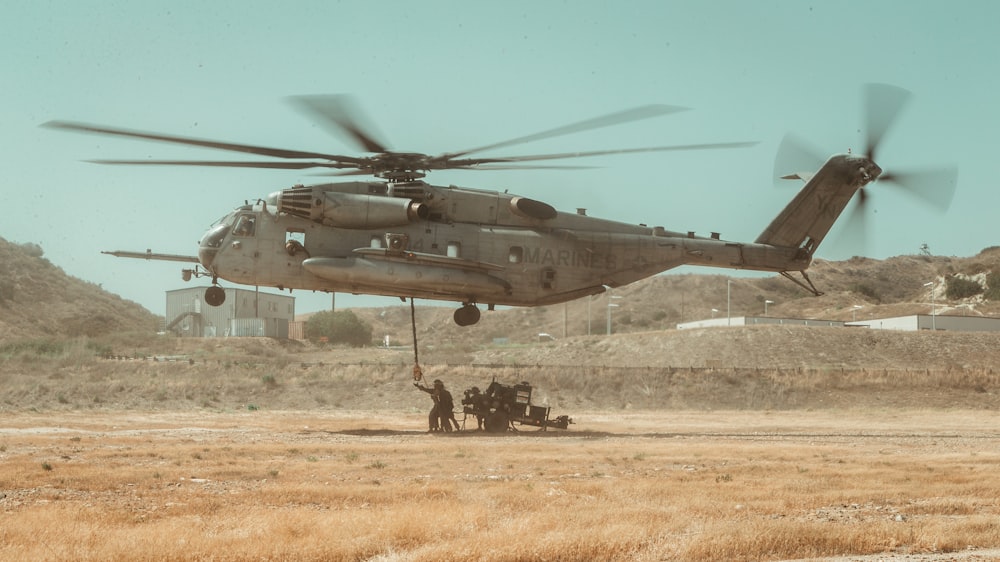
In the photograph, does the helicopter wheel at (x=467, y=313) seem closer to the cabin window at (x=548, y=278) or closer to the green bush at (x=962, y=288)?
the cabin window at (x=548, y=278)

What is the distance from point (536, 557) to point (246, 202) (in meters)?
19.7

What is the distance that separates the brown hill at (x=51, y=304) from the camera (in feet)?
237

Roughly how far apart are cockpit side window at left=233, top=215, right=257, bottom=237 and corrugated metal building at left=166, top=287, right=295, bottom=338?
50.5 metres

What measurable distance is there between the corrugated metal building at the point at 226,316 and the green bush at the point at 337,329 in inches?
141

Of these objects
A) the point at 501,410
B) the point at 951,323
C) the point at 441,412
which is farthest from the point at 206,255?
the point at 951,323

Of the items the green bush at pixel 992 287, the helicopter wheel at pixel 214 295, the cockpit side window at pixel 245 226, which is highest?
the green bush at pixel 992 287

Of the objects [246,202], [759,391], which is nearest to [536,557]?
[246,202]

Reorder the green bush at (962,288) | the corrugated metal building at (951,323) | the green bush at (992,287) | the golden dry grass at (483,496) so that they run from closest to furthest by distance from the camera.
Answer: the golden dry grass at (483,496) < the corrugated metal building at (951,323) < the green bush at (992,287) < the green bush at (962,288)

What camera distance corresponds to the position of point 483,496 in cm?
1462

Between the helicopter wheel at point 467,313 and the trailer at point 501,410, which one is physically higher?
the helicopter wheel at point 467,313

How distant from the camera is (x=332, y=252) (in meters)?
27.1

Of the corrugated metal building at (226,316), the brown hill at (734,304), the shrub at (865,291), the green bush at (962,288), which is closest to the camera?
the corrugated metal building at (226,316)

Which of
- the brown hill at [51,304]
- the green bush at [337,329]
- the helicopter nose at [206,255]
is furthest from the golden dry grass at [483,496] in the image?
the green bush at [337,329]

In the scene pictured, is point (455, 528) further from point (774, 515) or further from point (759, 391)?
point (759, 391)
